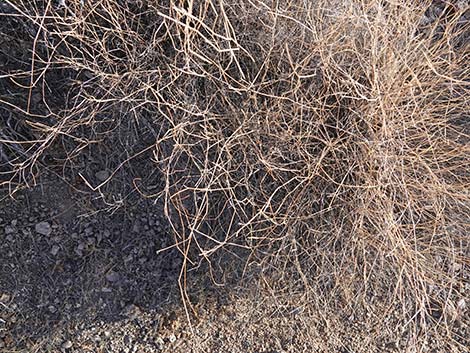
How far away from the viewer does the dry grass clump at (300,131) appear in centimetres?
118

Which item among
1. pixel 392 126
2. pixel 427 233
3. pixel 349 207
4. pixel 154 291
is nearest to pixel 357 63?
pixel 392 126

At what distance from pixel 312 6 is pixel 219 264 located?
25.4 inches

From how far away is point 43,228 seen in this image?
132cm

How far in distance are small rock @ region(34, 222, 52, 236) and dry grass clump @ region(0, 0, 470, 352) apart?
0.15 metres

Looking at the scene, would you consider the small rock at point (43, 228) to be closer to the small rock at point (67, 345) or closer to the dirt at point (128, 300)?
the dirt at point (128, 300)

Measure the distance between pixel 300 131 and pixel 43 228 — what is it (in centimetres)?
67

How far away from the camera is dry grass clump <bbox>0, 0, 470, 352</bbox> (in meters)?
1.18

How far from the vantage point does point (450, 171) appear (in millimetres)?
1279

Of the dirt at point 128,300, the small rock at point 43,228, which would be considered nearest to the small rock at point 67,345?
the dirt at point 128,300

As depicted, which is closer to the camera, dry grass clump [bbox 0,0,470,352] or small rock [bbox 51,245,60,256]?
dry grass clump [bbox 0,0,470,352]

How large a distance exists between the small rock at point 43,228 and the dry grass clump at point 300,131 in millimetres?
146

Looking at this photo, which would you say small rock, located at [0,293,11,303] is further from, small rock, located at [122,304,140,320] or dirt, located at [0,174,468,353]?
small rock, located at [122,304,140,320]

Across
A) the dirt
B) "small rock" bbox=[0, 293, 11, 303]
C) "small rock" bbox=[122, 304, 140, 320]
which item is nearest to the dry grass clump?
the dirt

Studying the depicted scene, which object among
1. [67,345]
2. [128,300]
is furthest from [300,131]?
[67,345]
